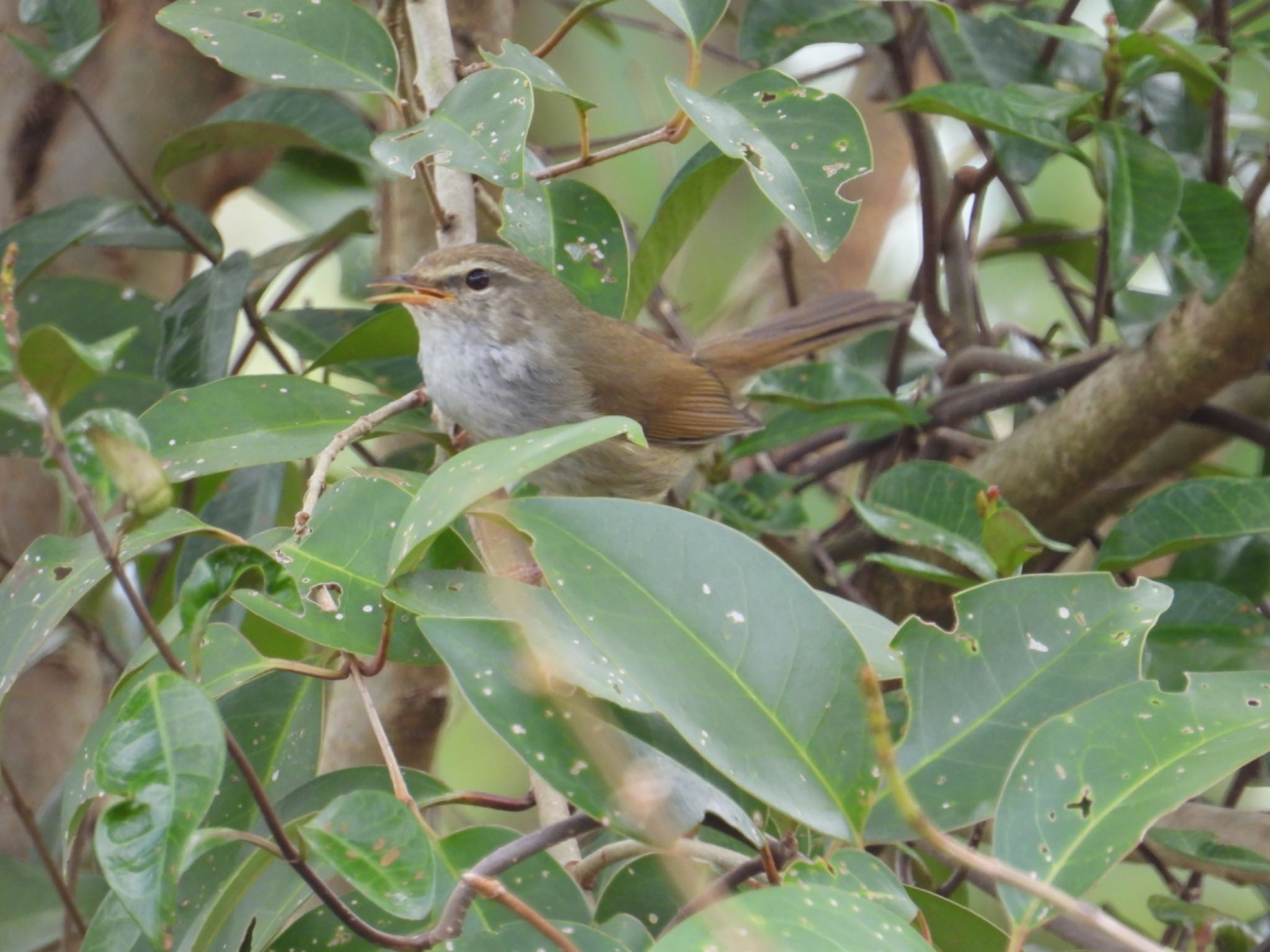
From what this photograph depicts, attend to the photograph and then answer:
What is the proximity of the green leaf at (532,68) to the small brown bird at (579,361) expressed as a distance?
2.43 ft

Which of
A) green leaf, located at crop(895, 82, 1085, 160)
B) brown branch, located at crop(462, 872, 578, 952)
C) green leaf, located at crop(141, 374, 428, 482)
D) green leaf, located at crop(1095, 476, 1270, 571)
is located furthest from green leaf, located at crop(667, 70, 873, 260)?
brown branch, located at crop(462, 872, 578, 952)

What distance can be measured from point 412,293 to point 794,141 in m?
1.13

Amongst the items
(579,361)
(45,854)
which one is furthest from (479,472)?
(579,361)

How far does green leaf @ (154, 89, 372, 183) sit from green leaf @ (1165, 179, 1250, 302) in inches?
69.0

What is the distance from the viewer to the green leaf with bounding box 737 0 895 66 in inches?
113

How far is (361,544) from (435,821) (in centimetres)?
136

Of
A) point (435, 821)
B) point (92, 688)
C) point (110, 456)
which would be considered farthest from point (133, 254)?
point (110, 456)

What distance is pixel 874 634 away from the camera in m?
1.67

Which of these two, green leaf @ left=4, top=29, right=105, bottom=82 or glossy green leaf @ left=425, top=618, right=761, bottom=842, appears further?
green leaf @ left=4, top=29, right=105, bottom=82

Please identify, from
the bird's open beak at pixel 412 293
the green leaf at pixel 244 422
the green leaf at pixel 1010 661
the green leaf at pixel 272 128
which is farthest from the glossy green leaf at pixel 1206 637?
the green leaf at pixel 272 128

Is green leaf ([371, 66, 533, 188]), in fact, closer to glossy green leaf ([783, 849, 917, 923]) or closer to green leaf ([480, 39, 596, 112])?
green leaf ([480, 39, 596, 112])

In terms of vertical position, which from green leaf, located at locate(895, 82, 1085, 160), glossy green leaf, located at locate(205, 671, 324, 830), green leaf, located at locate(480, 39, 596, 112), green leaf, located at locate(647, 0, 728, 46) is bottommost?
glossy green leaf, located at locate(205, 671, 324, 830)

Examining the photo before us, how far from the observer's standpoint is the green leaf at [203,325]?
2.58m

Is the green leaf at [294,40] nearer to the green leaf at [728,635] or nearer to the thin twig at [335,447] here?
the thin twig at [335,447]
